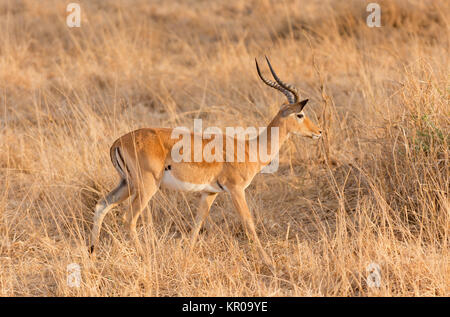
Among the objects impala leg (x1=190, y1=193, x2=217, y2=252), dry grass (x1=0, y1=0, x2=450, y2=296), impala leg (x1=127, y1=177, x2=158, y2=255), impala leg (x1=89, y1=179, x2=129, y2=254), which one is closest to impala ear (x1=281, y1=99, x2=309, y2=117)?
dry grass (x1=0, y1=0, x2=450, y2=296)

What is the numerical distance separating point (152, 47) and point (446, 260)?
912cm

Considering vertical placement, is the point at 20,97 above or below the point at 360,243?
above

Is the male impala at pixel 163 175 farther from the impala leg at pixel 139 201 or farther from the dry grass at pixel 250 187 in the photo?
the dry grass at pixel 250 187

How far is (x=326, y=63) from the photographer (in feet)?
34.3

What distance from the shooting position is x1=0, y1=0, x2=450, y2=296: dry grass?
464cm

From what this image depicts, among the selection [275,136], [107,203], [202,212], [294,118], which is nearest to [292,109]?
[294,118]

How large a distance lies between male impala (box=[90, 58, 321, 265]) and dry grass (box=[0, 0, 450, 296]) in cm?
16

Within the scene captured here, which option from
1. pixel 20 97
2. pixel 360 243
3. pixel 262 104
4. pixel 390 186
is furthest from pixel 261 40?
pixel 360 243

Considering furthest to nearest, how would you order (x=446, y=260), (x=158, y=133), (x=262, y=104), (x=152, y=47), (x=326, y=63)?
1. (x=152, y=47)
2. (x=326, y=63)
3. (x=262, y=104)
4. (x=158, y=133)
5. (x=446, y=260)

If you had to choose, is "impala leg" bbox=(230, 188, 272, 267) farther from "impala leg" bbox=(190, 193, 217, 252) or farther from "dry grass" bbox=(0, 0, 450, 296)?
"impala leg" bbox=(190, 193, 217, 252)

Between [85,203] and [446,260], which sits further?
[85,203]
